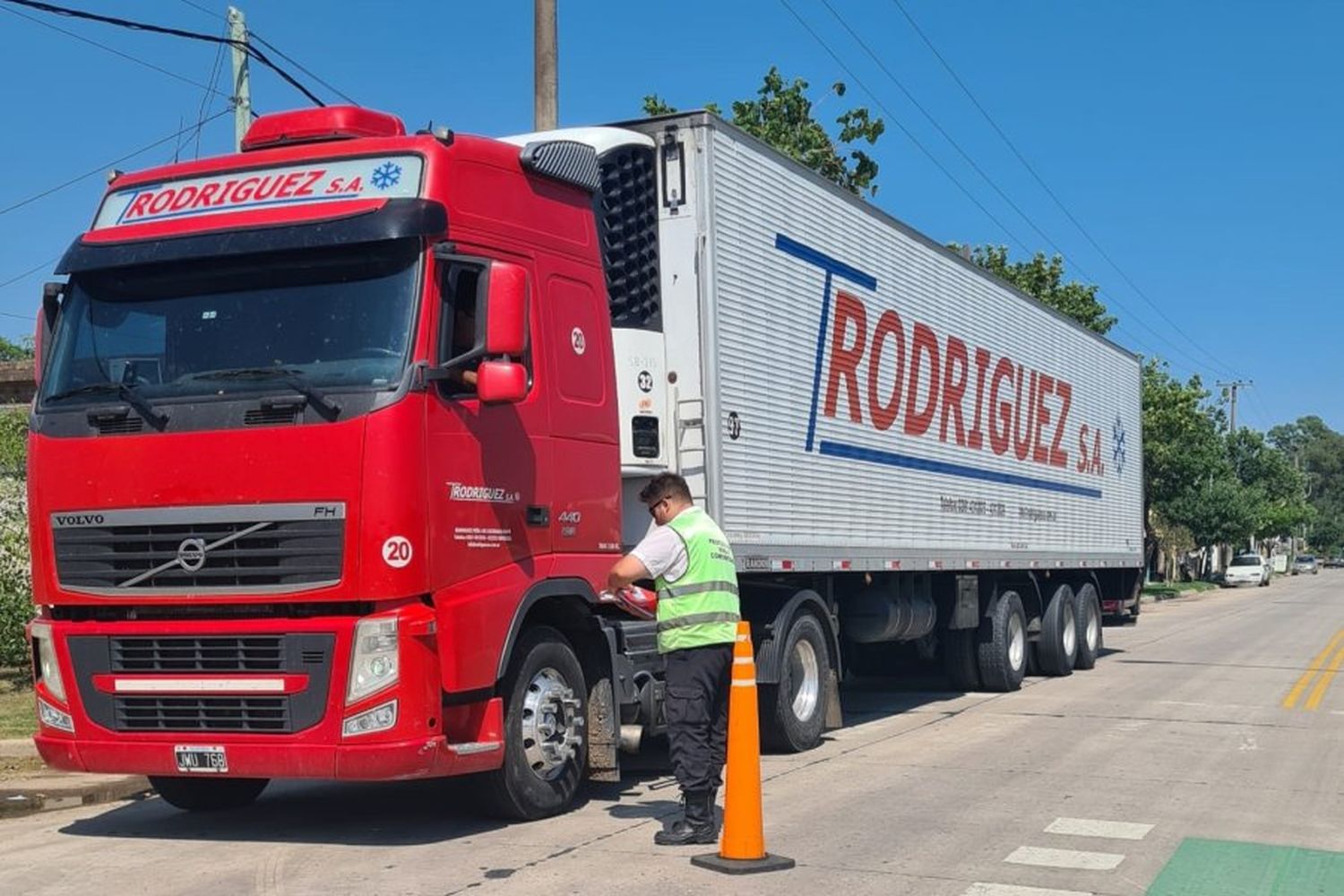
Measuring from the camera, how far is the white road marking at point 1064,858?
276 inches

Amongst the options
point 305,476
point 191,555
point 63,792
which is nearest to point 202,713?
point 191,555

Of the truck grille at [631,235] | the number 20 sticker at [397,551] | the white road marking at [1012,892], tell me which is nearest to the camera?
the white road marking at [1012,892]

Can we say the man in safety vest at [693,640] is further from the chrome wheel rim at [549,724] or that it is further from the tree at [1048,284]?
the tree at [1048,284]

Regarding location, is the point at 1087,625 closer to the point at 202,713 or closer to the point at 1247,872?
the point at 1247,872

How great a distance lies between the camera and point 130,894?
253 inches

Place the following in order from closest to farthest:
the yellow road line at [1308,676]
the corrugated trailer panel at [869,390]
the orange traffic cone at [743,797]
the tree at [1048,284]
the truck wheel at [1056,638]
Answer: the orange traffic cone at [743,797] < the corrugated trailer panel at [869,390] < the yellow road line at [1308,676] < the truck wheel at [1056,638] < the tree at [1048,284]

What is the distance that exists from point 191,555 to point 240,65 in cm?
934

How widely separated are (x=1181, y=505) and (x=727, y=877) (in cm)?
5921

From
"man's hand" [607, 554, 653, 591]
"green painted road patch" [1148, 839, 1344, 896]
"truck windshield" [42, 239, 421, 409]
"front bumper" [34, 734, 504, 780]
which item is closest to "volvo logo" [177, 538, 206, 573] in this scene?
"truck windshield" [42, 239, 421, 409]

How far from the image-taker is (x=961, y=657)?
1573 centimetres

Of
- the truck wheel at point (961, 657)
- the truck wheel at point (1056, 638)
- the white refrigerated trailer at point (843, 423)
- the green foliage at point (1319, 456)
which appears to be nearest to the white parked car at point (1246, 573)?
the white refrigerated trailer at point (843, 423)

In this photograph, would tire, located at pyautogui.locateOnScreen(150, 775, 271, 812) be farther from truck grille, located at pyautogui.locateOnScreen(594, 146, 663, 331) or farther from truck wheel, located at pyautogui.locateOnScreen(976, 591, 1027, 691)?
truck wheel, located at pyautogui.locateOnScreen(976, 591, 1027, 691)

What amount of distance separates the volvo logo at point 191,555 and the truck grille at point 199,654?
1.22 ft

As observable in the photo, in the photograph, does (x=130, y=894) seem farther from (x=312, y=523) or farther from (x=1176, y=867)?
(x=1176, y=867)
